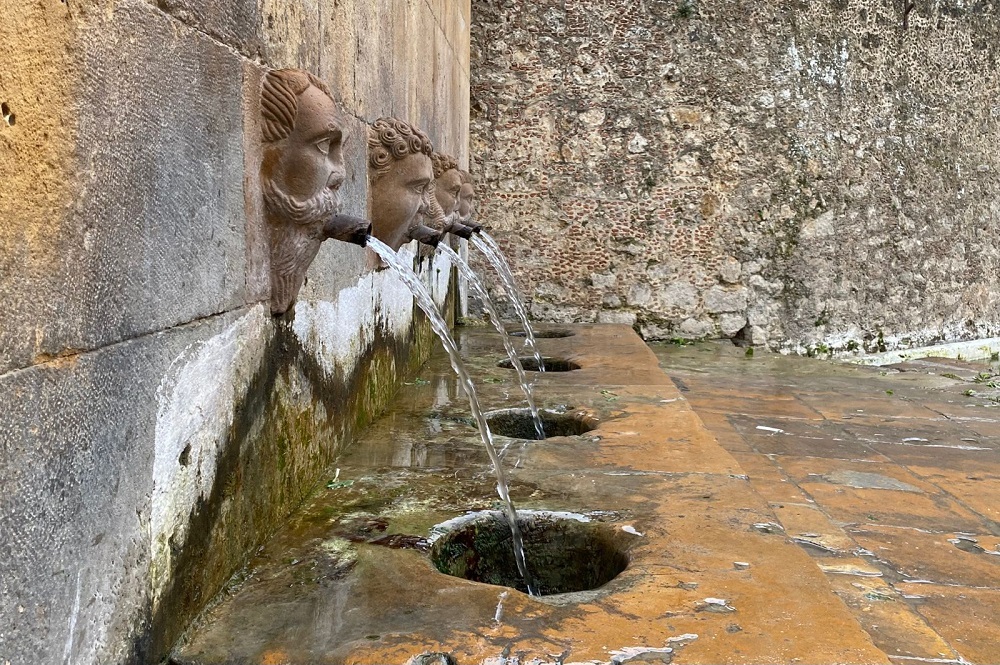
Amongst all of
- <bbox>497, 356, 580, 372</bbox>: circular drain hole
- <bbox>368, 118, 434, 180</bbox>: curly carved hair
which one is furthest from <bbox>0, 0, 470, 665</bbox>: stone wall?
<bbox>497, 356, 580, 372</bbox>: circular drain hole

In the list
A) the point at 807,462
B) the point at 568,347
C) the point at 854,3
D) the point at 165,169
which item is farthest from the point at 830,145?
the point at 165,169

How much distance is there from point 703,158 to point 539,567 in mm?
5990

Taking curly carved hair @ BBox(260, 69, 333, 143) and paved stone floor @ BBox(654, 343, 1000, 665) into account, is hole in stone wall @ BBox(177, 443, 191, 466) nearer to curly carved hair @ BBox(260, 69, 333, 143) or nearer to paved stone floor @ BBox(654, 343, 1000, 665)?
curly carved hair @ BBox(260, 69, 333, 143)

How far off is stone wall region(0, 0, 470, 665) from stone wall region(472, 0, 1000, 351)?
5240 mm

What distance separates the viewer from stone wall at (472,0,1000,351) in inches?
294

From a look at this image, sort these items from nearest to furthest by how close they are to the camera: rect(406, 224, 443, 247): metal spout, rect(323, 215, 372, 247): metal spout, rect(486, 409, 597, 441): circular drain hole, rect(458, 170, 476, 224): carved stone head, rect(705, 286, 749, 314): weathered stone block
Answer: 1. rect(323, 215, 372, 247): metal spout
2. rect(486, 409, 597, 441): circular drain hole
3. rect(406, 224, 443, 247): metal spout
4. rect(458, 170, 476, 224): carved stone head
5. rect(705, 286, 749, 314): weathered stone block

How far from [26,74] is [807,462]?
11.6ft

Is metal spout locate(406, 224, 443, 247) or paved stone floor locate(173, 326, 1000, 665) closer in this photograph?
paved stone floor locate(173, 326, 1000, 665)

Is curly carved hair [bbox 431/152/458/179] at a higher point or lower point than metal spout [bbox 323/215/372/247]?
higher

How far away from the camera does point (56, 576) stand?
42.3 inches

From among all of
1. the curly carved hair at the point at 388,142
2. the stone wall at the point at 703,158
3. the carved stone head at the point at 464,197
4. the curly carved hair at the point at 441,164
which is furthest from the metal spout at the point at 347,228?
the stone wall at the point at 703,158

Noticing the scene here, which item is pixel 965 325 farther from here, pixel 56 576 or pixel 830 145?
pixel 56 576

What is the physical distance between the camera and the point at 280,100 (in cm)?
193

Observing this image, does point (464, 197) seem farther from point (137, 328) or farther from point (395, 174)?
point (137, 328)
